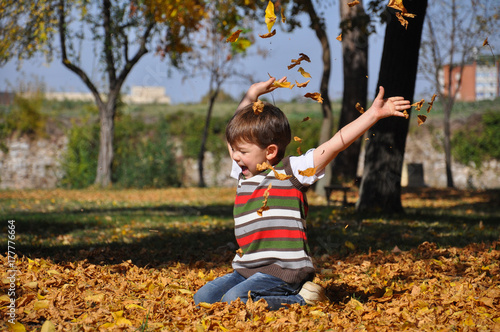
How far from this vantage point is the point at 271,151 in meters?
3.19

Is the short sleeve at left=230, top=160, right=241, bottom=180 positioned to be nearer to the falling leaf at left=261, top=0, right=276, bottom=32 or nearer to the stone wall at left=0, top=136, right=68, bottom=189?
the falling leaf at left=261, top=0, right=276, bottom=32

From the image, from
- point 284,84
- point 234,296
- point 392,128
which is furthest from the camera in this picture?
point 392,128

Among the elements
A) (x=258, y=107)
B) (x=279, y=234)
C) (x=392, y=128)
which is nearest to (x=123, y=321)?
(x=279, y=234)

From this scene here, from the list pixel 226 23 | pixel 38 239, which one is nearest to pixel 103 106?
pixel 226 23

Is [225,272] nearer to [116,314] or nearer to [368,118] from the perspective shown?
[116,314]

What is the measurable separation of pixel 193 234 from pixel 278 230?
3848mm

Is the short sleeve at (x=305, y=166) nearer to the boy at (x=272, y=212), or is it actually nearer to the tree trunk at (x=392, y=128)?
the boy at (x=272, y=212)

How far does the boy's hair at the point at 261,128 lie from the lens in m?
3.11

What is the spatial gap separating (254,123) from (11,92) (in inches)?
799

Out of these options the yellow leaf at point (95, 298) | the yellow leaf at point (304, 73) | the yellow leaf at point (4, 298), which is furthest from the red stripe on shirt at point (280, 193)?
the yellow leaf at point (4, 298)

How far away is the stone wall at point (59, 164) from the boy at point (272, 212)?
17.4 meters

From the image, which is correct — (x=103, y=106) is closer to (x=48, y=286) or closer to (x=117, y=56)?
(x=117, y=56)

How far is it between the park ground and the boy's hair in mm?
969

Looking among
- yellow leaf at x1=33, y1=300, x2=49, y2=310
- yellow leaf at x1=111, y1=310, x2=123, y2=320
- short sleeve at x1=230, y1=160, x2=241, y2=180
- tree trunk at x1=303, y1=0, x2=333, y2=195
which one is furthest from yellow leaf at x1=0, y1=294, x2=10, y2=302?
tree trunk at x1=303, y1=0, x2=333, y2=195
